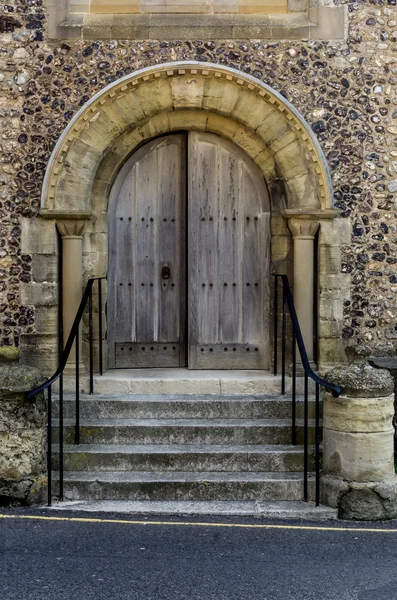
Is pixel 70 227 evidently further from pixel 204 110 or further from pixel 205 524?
pixel 205 524

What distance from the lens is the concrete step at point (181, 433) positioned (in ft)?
21.4

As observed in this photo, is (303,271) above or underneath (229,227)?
underneath

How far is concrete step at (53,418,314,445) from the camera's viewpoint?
6516mm

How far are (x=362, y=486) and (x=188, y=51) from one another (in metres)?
4.05

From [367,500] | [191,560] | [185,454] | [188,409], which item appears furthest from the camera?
[188,409]

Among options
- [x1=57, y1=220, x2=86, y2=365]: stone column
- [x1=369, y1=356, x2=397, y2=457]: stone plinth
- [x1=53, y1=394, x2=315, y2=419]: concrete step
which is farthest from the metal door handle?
[x1=369, y1=356, x2=397, y2=457]: stone plinth

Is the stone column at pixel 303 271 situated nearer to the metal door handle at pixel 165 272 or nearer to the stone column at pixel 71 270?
the metal door handle at pixel 165 272

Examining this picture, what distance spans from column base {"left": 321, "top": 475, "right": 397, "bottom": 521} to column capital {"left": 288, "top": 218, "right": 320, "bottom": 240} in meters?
2.45

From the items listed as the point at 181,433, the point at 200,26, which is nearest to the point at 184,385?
the point at 181,433

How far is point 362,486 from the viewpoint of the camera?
5.71 m

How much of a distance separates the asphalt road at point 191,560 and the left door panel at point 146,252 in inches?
98.2

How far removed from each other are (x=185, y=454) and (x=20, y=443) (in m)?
1.24

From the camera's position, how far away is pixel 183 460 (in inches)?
246

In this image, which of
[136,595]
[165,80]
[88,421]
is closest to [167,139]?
[165,80]
